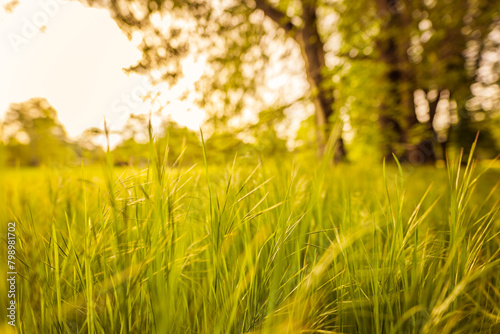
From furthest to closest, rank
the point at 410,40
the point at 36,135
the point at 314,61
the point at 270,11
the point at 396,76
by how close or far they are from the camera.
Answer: the point at 314,61 < the point at 270,11 < the point at 396,76 < the point at 410,40 < the point at 36,135

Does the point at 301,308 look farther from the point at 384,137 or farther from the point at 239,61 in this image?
the point at 239,61

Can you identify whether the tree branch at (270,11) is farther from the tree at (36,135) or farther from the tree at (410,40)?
the tree at (36,135)

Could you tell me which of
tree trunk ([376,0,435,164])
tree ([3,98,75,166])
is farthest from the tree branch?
tree ([3,98,75,166])

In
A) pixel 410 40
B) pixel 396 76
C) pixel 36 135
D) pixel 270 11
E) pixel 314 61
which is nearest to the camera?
pixel 36 135

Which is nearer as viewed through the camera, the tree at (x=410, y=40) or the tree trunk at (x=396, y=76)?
the tree at (x=410, y=40)

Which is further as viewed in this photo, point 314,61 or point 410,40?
point 314,61

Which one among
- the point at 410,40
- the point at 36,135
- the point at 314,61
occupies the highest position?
the point at 314,61

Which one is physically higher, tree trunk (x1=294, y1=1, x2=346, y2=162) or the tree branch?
the tree branch

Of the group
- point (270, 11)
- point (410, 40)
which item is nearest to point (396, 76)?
point (410, 40)

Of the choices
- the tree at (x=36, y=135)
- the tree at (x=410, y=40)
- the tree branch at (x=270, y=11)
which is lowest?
the tree at (x=36, y=135)

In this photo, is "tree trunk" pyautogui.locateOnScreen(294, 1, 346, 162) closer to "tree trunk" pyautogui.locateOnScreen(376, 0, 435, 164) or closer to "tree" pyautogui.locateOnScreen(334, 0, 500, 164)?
"tree" pyautogui.locateOnScreen(334, 0, 500, 164)

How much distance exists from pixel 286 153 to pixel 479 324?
300cm

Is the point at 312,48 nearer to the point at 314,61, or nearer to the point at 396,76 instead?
the point at 314,61

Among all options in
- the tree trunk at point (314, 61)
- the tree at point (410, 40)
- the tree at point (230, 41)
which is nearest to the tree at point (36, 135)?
the tree at point (230, 41)
